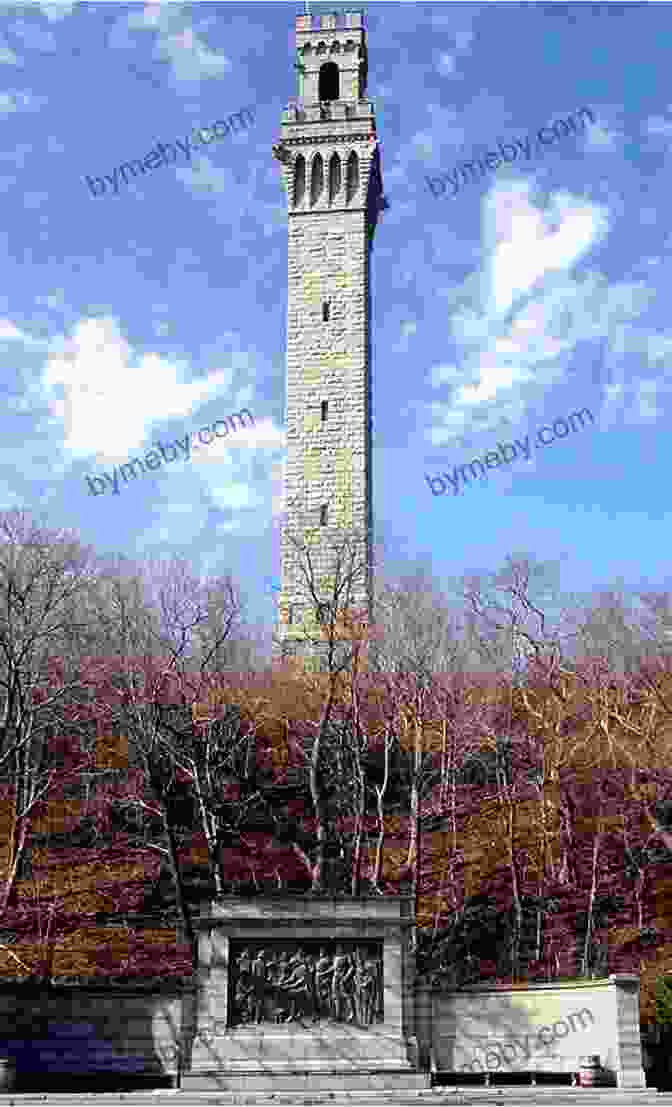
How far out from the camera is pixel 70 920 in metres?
27.5

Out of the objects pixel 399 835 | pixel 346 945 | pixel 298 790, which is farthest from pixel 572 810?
pixel 346 945

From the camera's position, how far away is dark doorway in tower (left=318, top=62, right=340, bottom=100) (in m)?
51.9

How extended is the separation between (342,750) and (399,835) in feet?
10.1

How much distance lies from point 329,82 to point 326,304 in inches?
498

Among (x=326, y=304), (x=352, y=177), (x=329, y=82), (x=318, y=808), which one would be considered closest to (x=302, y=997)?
(x=318, y=808)

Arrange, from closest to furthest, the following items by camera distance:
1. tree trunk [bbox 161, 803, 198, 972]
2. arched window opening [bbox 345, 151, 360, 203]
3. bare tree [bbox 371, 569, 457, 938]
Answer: tree trunk [bbox 161, 803, 198, 972], bare tree [bbox 371, 569, 457, 938], arched window opening [bbox 345, 151, 360, 203]

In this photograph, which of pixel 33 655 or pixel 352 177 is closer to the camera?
pixel 33 655

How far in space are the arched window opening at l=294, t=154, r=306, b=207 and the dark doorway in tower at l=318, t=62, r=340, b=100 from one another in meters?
4.39

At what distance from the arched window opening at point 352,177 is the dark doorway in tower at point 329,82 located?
4.48 m

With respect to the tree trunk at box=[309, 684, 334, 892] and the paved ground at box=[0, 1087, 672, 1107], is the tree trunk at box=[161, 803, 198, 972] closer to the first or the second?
the paved ground at box=[0, 1087, 672, 1107]

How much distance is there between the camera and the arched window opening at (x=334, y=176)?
49.2 m

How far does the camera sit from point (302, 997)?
17.2 meters

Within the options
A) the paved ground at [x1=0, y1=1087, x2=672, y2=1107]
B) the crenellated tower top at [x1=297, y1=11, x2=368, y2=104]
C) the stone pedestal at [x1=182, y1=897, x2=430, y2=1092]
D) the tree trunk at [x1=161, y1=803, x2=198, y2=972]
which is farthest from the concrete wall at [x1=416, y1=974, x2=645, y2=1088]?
the crenellated tower top at [x1=297, y1=11, x2=368, y2=104]

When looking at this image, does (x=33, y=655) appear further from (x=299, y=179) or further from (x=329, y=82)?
(x=329, y=82)
